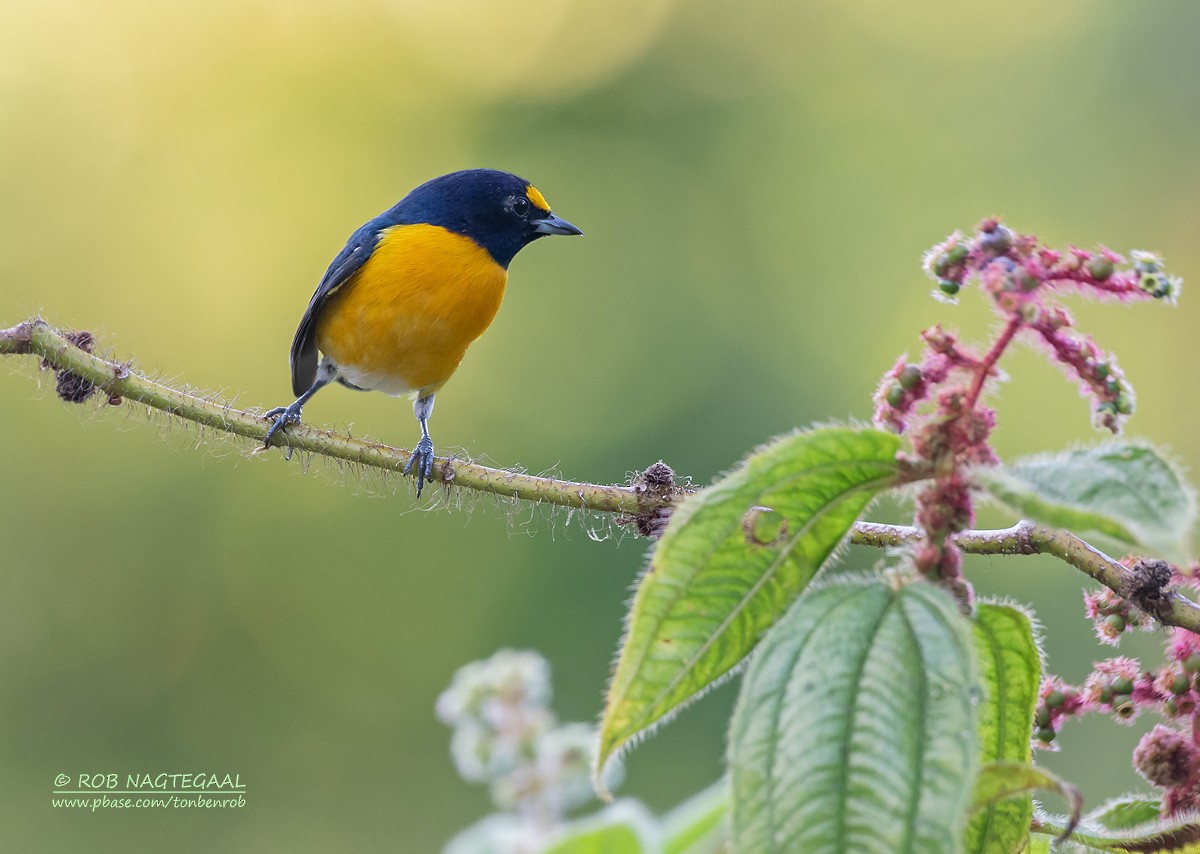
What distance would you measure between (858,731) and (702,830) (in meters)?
0.18

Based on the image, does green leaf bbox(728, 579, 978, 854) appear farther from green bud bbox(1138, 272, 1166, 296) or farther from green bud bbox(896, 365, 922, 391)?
green bud bbox(1138, 272, 1166, 296)

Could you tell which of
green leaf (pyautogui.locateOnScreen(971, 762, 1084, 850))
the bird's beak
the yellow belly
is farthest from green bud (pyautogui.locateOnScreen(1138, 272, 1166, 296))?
the bird's beak

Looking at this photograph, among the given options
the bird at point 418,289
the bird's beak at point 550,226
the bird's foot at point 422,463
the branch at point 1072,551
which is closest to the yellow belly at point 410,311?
the bird at point 418,289

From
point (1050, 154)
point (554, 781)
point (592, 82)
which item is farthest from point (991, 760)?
point (592, 82)

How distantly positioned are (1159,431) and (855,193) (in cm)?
440

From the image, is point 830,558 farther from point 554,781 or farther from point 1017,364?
point 1017,364

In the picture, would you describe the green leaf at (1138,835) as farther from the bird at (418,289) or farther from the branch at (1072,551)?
the bird at (418,289)

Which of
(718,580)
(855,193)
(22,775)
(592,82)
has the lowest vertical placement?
(718,580)

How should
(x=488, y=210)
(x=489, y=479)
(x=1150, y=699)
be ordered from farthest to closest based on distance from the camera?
1. (x=488, y=210)
2. (x=489, y=479)
3. (x=1150, y=699)

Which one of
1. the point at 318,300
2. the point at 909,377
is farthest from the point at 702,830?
the point at 318,300

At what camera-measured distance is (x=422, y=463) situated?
3.40 meters

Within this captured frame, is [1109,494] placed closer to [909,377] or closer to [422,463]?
[909,377]

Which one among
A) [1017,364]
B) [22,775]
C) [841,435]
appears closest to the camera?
[841,435]

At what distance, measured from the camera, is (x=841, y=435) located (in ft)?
4.19
